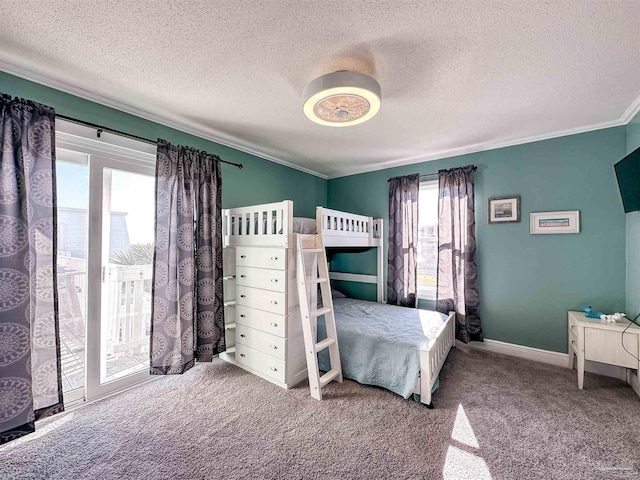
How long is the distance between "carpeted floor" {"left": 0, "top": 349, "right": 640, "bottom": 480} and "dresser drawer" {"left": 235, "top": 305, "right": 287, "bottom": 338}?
50 cm

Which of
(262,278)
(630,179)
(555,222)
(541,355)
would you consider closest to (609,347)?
(541,355)

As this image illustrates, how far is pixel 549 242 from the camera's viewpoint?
2.98 m

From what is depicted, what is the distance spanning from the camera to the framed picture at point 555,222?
2836 mm

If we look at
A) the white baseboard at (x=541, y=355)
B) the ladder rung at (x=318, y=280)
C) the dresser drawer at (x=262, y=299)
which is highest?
the ladder rung at (x=318, y=280)

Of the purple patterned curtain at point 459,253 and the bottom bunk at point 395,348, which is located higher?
the purple patterned curtain at point 459,253

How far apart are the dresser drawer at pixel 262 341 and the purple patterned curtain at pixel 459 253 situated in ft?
6.79

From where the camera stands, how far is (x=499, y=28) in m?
1.49

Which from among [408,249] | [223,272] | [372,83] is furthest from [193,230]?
[408,249]

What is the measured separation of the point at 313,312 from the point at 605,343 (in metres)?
2.45

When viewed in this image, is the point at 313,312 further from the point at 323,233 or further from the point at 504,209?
the point at 504,209

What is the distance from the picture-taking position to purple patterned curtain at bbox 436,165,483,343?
3.29m

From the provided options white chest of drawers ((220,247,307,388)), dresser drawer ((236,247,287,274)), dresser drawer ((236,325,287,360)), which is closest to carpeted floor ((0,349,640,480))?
white chest of drawers ((220,247,307,388))

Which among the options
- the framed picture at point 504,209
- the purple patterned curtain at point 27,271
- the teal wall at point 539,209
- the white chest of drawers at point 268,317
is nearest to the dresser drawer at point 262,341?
the white chest of drawers at point 268,317

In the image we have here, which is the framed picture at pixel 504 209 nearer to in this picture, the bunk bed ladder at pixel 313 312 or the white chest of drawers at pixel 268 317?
the bunk bed ladder at pixel 313 312
